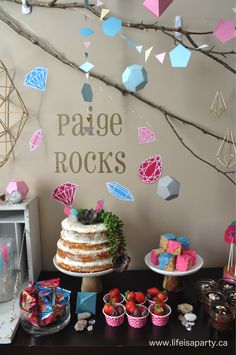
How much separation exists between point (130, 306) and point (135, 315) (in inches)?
1.2

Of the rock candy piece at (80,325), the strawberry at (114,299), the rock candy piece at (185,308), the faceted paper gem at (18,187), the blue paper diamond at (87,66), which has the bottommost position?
the rock candy piece at (80,325)

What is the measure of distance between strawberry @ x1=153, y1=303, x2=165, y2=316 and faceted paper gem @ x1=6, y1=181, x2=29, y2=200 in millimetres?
594

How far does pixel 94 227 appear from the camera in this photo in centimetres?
97

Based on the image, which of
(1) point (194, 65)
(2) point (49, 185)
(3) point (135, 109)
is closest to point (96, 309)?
(2) point (49, 185)

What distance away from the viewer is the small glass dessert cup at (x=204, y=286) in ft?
3.22

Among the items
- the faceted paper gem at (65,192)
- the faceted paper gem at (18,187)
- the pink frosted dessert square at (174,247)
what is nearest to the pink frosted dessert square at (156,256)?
the pink frosted dessert square at (174,247)

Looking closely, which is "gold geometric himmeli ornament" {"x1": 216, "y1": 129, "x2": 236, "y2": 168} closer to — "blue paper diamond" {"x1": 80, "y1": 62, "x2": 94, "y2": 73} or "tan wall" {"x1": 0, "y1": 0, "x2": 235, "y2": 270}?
"tan wall" {"x1": 0, "y1": 0, "x2": 235, "y2": 270}

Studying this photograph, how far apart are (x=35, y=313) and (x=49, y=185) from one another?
49cm

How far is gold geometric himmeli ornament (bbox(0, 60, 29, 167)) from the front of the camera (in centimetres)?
111

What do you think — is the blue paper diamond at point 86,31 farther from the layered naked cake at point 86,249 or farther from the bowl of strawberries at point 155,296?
the bowl of strawberries at point 155,296

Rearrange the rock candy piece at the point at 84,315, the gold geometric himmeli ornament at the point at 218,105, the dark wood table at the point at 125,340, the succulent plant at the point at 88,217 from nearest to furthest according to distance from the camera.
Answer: the dark wood table at the point at 125,340 < the rock candy piece at the point at 84,315 < the succulent plant at the point at 88,217 < the gold geometric himmeli ornament at the point at 218,105

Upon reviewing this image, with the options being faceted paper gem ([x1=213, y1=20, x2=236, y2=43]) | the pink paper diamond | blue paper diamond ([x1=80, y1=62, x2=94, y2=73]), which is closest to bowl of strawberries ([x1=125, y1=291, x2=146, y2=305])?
the pink paper diamond

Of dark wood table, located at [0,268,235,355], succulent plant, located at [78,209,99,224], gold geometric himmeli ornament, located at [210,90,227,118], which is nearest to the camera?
dark wood table, located at [0,268,235,355]

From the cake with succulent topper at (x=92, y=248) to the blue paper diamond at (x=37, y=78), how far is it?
0.53 meters
